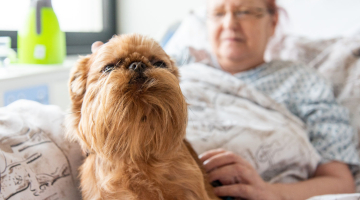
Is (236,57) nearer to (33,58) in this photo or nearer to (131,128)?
(131,128)

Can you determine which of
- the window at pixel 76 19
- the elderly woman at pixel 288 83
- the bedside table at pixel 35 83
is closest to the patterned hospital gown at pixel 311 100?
the elderly woman at pixel 288 83

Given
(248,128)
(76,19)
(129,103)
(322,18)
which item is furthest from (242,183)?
(76,19)

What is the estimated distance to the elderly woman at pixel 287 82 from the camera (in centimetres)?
123

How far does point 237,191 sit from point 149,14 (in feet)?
6.79

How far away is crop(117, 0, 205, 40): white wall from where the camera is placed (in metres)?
2.61

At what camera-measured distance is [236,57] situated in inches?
57.8

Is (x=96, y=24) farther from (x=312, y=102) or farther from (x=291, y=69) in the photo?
(x=312, y=102)

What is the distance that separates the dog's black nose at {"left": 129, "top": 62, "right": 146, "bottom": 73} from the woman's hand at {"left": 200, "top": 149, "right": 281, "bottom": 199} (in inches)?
16.8

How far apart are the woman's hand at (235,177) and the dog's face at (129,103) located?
0.28 metres

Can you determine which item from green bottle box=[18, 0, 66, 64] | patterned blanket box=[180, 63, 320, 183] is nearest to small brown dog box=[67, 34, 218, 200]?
patterned blanket box=[180, 63, 320, 183]

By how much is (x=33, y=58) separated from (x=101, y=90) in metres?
1.24

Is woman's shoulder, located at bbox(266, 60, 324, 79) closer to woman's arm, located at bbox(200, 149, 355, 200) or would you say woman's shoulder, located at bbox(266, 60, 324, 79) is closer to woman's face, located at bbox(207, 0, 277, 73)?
woman's face, located at bbox(207, 0, 277, 73)

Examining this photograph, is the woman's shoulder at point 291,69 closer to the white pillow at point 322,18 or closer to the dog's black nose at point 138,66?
the white pillow at point 322,18

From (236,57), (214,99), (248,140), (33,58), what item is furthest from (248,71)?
(33,58)
